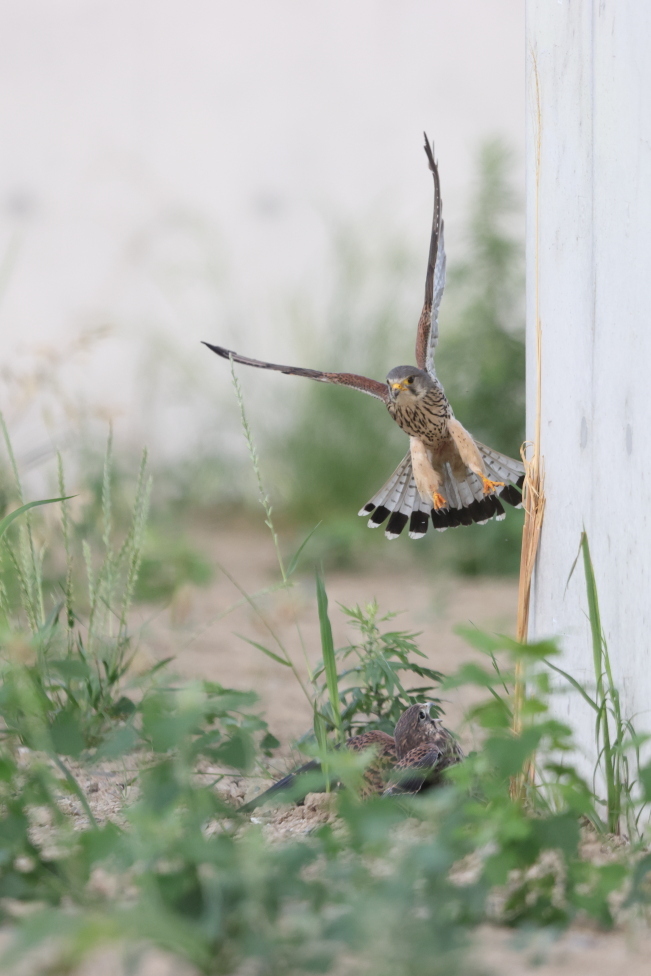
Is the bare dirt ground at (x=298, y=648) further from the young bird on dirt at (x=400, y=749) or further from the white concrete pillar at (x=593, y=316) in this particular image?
the white concrete pillar at (x=593, y=316)

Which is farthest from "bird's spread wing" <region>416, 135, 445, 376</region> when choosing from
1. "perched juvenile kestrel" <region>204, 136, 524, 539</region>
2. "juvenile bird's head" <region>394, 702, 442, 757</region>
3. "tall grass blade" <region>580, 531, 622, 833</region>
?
"juvenile bird's head" <region>394, 702, 442, 757</region>

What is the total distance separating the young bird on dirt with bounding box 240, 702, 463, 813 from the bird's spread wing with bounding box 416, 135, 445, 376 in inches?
23.3

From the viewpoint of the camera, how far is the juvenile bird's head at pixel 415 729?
5.35 ft

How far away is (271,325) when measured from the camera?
17.1ft

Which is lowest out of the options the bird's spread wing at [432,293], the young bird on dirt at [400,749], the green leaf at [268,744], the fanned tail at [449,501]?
the green leaf at [268,744]

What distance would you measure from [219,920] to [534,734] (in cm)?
39

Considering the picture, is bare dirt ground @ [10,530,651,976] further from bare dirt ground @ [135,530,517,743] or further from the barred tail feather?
the barred tail feather

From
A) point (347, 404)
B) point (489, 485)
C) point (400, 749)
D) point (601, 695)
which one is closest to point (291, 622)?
point (400, 749)

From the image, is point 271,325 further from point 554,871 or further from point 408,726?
point 554,871

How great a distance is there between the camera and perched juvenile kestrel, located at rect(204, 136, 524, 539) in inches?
61.9

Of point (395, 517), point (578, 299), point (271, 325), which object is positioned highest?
point (271, 325)

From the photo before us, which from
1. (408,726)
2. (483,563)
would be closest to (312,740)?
(408,726)

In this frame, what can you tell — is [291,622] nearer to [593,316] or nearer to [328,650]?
[328,650]

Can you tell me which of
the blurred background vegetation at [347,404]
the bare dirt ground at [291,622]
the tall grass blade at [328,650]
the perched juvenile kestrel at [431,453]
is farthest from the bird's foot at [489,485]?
the blurred background vegetation at [347,404]
